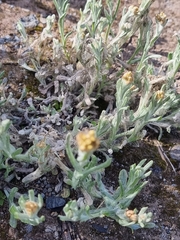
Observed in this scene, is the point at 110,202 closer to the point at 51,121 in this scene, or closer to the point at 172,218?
the point at 172,218

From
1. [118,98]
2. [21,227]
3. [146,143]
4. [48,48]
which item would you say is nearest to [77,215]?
[21,227]

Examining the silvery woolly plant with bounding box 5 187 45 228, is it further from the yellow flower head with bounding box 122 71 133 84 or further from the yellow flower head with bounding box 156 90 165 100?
the yellow flower head with bounding box 156 90 165 100

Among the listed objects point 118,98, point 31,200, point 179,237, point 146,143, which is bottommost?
point 179,237

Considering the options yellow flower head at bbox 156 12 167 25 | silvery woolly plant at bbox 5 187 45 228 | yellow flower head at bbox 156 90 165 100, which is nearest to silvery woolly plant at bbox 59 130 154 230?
silvery woolly plant at bbox 5 187 45 228

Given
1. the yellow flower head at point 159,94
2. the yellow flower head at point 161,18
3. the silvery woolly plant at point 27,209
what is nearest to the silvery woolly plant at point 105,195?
the silvery woolly plant at point 27,209

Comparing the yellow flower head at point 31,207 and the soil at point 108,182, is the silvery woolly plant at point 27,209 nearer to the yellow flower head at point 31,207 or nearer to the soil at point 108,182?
the yellow flower head at point 31,207

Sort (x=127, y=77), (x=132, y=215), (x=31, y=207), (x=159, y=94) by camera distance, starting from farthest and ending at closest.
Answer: (x=159, y=94)
(x=127, y=77)
(x=132, y=215)
(x=31, y=207)

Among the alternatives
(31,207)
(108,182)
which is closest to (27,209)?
(31,207)

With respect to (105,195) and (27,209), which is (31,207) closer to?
(27,209)
